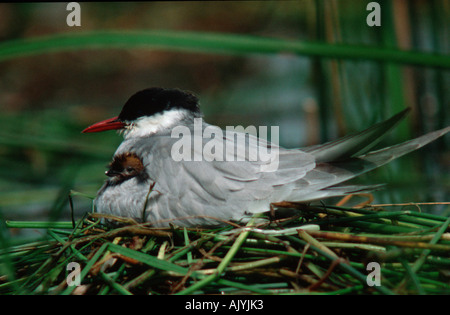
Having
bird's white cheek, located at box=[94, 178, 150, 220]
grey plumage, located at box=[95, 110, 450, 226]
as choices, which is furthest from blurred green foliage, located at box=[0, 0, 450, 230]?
grey plumage, located at box=[95, 110, 450, 226]

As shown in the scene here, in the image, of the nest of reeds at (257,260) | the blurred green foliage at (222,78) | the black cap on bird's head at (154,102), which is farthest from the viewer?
the black cap on bird's head at (154,102)

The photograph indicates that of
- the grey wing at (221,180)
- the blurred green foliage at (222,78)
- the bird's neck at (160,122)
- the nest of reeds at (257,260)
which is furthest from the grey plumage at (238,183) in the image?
the bird's neck at (160,122)

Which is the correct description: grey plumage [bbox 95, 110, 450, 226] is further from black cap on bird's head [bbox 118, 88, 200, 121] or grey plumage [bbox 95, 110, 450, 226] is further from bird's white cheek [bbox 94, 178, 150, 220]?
black cap on bird's head [bbox 118, 88, 200, 121]
